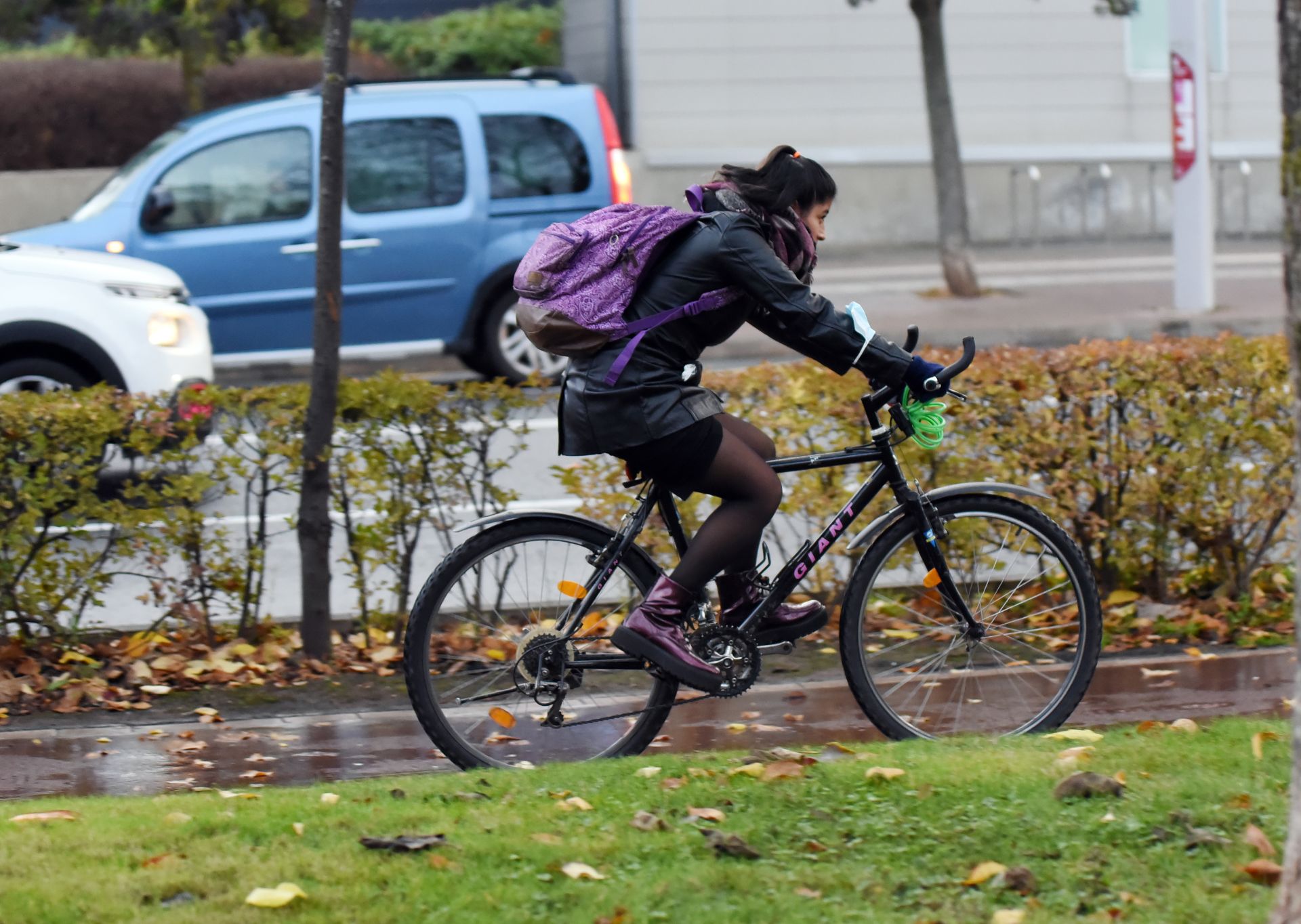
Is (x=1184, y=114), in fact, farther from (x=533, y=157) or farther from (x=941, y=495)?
(x=941, y=495)

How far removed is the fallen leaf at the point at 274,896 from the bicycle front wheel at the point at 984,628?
1866 mm

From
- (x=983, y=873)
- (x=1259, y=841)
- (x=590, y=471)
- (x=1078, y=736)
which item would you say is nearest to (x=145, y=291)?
(x=590, y=471)

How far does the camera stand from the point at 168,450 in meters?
5.94

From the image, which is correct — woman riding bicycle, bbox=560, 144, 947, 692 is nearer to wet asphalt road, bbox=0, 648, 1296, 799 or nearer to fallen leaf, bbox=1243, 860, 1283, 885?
wet asphalt road, bbox=0, 648, 1296, 799

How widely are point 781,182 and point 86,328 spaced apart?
5.62 metres

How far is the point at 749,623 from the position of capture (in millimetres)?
4602

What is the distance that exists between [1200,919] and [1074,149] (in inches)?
843

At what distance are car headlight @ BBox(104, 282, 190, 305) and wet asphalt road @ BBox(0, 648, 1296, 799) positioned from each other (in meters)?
4.20

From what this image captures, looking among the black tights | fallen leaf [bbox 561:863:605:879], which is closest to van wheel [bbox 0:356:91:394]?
the black tights

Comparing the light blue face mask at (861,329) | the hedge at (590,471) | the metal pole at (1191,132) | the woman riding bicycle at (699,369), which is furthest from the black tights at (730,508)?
the metal pole at (1191,132)

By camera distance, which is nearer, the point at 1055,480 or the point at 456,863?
the point at 456,863

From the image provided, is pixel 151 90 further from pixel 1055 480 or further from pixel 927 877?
pixel 927 877

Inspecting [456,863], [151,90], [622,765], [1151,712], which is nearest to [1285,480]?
[1151,712]

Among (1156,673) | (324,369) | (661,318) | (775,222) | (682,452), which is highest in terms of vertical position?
(775,222)
